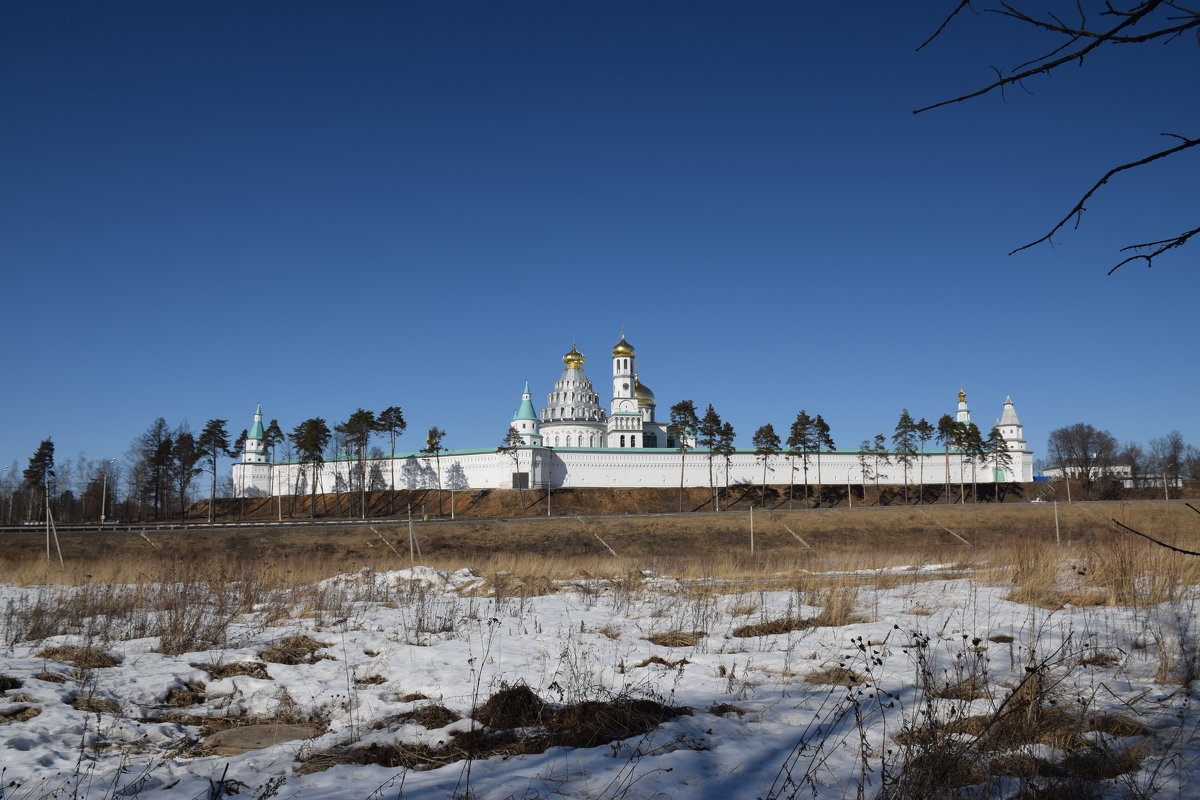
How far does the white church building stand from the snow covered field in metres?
64.5

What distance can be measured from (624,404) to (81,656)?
88679 mm

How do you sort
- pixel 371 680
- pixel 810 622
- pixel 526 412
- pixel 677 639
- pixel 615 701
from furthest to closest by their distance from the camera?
pixel 526 412 < pixel 810 622 < pixel 677 639 < pixel 371 680 < pixel 615 701

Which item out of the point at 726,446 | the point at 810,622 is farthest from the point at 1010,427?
the point at 810,622

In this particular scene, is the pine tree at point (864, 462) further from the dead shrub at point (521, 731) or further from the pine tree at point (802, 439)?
the dead shrub at point (521, 731)

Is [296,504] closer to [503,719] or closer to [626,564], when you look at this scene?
[626,564]

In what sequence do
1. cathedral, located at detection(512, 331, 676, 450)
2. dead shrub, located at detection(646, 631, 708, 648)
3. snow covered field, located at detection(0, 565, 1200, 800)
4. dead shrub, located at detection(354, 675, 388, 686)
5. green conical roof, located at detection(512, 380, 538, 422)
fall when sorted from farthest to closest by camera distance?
cathedral, located at detection(512, 331, 676, 450)
green conical roof, located at detection(512, 380, 538, 422)
dead shrub, located at detection(646, 631, 708, 648)
dead shrub, located at detection(354, 675, 388, 686)
snow covered field, located at detection(0, 565, 1200, 800)

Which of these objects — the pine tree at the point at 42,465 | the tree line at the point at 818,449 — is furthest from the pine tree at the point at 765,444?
the pine tree at the point at 42,465

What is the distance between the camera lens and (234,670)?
253 inches

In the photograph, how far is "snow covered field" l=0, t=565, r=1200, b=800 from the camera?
3855 millimetres

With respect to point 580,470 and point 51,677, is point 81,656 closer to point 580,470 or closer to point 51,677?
point 51,677

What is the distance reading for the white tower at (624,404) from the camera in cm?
9125

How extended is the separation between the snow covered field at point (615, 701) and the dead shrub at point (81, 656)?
37 mm

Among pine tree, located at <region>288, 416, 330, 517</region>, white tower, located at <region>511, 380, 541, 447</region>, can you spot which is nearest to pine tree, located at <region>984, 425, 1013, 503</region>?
white tower, located at <region>511, 380, 541, 447</region>

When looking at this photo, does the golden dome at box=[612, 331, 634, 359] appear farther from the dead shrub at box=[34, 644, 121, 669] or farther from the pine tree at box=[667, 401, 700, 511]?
the dead shrub at box=[34, 644, 121, 669]
